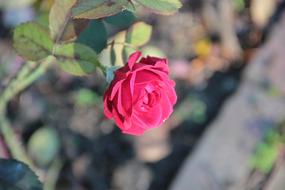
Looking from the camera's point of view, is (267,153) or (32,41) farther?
(267,153)

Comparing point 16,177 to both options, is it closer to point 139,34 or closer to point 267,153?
point 139,34

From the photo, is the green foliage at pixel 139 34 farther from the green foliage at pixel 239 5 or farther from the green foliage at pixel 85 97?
the green foliage at pixel 239 5

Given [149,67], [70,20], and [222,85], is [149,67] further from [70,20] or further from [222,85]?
[222,85]

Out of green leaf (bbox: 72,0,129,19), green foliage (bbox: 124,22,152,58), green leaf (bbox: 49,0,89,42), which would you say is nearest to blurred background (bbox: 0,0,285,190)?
green foliage (bbox: 124,22,152,58)

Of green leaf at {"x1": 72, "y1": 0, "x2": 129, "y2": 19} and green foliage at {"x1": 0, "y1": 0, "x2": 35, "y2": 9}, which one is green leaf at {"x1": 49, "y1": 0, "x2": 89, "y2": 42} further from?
green foliage at {"x1": 0, "y1": 0, "x2": 35, "y2": 9}

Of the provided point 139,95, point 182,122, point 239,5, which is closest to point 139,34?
point 139,95
